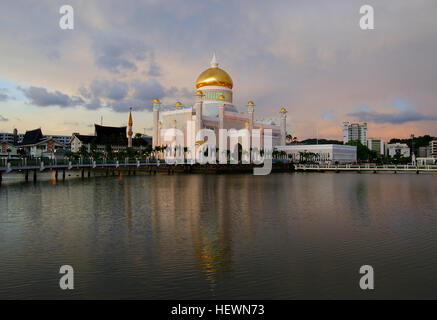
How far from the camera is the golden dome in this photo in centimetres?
8238

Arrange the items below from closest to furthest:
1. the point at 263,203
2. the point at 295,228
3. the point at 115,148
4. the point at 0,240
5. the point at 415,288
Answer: the point at 415,288 < the point at 0,240 < the point at 295,228 < the point at 263,203 < the point at 115,148

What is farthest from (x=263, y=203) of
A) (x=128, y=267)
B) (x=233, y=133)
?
(x=233, y=133)

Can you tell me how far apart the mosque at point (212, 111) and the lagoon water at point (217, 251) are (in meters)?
59.0

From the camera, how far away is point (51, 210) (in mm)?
20516

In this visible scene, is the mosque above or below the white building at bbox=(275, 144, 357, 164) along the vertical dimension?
above

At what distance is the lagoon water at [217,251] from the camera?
847 cm

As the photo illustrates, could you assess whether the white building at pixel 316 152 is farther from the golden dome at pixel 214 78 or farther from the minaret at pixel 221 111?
the golden dome at pixel 214 78

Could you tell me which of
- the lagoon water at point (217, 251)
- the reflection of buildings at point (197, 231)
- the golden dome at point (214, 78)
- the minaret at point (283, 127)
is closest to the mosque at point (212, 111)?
the golden dome at point (214, 78)

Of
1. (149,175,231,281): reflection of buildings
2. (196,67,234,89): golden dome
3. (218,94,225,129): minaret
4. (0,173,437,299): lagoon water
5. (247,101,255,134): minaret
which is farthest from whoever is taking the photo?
(247,101,255,134): minaret

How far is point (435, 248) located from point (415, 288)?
4.42 metres

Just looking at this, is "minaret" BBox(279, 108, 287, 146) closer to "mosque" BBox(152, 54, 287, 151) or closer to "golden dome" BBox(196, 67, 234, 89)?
"mosque" BBox(152, 54, 287, 151)

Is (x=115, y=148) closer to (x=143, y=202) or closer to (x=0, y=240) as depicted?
(x=143, y=202)

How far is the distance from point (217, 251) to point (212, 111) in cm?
7241

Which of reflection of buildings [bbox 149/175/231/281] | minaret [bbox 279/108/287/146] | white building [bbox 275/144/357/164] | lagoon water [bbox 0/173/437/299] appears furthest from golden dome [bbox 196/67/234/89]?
lagoon water [bbox 0/173/437/299]
